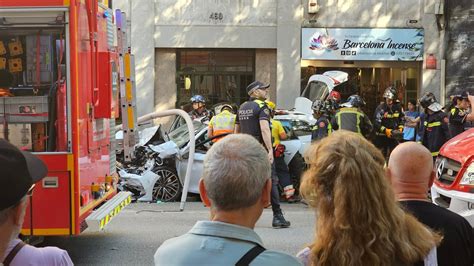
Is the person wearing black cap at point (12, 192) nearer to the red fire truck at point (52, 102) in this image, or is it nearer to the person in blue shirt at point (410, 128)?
the red fire truck at point (52, 102)

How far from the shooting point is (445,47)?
19.3 metres

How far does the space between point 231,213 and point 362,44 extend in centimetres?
1756

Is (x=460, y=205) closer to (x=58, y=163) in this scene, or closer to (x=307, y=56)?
(x=58, y=163)

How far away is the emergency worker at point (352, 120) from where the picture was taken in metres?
10.8

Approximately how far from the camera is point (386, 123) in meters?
14.9

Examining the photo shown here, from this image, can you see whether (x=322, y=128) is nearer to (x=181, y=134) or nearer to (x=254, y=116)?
(x=254, y=116)

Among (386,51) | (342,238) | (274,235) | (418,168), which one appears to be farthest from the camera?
(386,51)

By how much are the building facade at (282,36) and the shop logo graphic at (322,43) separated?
3 cm

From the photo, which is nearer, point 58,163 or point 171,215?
point 58,163

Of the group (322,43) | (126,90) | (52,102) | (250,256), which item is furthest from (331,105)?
(250,256)

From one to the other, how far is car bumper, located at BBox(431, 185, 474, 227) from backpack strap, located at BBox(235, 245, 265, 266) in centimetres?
406

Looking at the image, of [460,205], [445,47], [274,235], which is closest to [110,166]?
[274,235]

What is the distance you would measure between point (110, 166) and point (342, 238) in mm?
5426

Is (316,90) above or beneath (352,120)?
above
